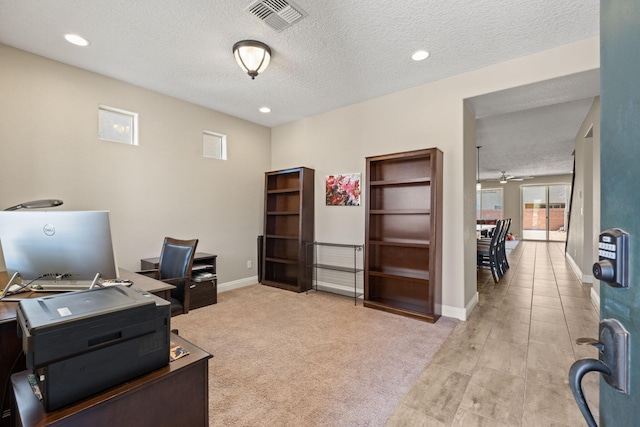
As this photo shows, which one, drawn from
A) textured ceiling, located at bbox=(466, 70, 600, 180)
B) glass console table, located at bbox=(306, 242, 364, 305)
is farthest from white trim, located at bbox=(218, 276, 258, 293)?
textured ceiling, located at bbox=(466, 70, 600, 180)

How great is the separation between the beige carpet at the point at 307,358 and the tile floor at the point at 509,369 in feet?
0.47

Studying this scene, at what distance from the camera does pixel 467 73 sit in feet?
10.9

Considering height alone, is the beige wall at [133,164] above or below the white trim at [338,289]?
above

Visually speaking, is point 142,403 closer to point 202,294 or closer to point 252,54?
point 252,54

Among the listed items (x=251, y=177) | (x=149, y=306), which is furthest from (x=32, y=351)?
(x=251, y=177)

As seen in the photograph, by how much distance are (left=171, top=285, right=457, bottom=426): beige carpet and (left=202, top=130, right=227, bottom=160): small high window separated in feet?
7.45

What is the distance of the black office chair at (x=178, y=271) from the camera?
254 centimetres

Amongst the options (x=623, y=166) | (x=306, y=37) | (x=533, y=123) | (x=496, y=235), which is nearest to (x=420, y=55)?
(x=306, y=37)

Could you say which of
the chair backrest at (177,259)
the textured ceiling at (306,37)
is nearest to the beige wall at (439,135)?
the textured ceiling at (306,37)

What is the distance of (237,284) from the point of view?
15.7 feet

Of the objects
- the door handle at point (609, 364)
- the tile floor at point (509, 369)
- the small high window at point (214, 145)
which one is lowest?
the tile floor at point (509, 369)

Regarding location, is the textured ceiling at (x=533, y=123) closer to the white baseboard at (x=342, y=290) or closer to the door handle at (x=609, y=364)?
the white baseboard at (x=342, y=290)

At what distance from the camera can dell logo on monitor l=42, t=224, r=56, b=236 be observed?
1524 mm

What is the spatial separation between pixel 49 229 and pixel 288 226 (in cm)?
363
